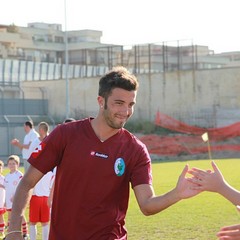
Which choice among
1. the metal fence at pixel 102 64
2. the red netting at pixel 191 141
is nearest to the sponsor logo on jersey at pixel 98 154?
the red netting at pixel 191 141

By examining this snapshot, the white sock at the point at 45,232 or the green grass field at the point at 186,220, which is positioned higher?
the white sock at the point at 45,232

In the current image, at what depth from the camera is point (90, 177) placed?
5.91m

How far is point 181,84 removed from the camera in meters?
54.6

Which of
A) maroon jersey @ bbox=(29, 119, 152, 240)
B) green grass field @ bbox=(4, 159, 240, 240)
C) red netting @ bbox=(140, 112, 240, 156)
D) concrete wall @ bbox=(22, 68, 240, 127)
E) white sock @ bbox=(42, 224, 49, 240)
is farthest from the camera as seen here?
concrete wall @ bbox=(22, 68, 240, 127)

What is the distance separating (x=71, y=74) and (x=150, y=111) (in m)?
17.1

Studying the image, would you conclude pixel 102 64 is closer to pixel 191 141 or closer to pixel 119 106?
pixel 191 141

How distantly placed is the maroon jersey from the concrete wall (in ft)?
148

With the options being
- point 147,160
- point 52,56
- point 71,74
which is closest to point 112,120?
point 147,160

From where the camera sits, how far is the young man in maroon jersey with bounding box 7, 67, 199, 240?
589 cm

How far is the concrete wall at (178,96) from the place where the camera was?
5209 centimetres

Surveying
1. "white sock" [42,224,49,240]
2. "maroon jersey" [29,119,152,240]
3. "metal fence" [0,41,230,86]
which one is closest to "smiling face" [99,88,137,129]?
"maroon jersey" [29,119,152,240]

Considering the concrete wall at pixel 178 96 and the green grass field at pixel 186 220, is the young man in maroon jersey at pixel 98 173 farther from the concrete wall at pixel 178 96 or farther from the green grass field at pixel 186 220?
the concrete wall at pixel 178 96

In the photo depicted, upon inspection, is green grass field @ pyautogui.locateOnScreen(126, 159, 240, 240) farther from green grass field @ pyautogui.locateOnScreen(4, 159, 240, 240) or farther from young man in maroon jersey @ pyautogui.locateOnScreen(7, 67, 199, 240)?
young man in maroon jersey @ pyautogui.locateOnScreen(7, 67, 199, 240)

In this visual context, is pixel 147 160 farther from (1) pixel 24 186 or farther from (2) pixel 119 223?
(1) pixel 24 186
